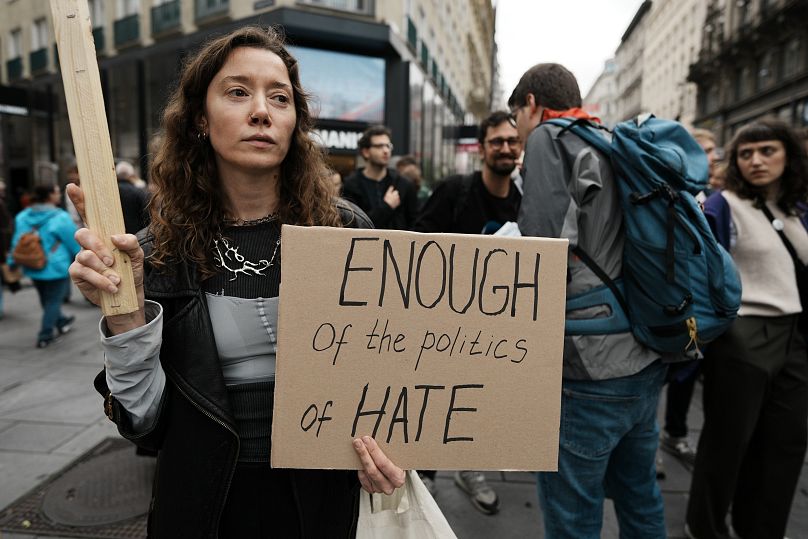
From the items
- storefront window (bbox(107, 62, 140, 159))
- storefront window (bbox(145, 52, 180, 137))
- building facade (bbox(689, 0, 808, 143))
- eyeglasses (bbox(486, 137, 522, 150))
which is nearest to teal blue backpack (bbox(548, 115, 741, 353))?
eyeglasses (bbox(486, 137, 522, 150))

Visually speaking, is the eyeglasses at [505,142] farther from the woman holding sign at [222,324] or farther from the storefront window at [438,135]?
the storefront window at [438,135]

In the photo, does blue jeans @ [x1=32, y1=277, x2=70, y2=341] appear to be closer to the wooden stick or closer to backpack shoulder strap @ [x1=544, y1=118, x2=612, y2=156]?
the wooden stick

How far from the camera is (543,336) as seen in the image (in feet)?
4.18

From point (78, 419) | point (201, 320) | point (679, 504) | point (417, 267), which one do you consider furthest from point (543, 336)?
point (78, 419)

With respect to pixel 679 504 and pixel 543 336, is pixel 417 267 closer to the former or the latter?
pixel 543 336

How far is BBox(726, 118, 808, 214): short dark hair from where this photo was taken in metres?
2.62

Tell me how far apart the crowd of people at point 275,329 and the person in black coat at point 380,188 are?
1.55m

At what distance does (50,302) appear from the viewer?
623cm

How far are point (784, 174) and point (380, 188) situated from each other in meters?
2.92

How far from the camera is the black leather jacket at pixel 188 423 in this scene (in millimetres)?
1280

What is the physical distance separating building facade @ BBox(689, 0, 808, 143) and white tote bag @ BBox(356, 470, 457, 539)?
2367 cm

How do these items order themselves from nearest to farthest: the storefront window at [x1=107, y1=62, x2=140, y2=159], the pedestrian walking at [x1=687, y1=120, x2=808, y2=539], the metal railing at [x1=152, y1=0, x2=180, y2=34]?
1. the pedestrian walking at [x1=687, y1=120, x2=808, y2=539]
2. the metal railing at [x1=152, y1=0, x2=180, y2=34]
3. the storefront window at [x1=107, y1=62, x2=140, y2=159]

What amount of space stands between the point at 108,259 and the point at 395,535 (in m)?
0.99

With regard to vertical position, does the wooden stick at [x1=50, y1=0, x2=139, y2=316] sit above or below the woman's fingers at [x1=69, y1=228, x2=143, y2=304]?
above
